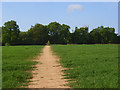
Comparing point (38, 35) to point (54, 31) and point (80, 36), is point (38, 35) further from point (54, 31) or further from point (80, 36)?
point (80, 36)

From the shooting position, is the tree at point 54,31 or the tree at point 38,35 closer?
the tree at point 38,35

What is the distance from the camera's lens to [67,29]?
8881cm

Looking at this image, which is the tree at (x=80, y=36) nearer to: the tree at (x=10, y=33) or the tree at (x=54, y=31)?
the tree at (x=54, y=31)

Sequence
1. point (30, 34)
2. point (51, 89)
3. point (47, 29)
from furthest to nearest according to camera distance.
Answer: point (47, 29) < point (30, 34) < point (51, 89)

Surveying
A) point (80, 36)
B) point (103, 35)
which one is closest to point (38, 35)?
point (80, 36)

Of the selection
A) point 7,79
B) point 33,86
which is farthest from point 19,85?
point 7,79

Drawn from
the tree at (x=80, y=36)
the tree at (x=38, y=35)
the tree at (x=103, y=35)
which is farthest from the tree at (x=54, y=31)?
the tree at (x=103, y=35)

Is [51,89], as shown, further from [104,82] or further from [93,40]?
[93,40]

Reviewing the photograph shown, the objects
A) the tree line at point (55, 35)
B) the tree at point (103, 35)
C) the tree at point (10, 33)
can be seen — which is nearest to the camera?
the tree at point (10, 33)

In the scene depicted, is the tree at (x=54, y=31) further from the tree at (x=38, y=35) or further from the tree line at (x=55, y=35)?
the tree at (x=38, y=35)

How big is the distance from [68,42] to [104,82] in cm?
7740

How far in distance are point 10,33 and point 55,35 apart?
2081 cm

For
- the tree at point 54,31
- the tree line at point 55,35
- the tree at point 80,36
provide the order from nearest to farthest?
the tree line at point 55,35 < the tree at point 54,31 < the tree at point 80,36

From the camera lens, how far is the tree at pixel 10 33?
239 feet
